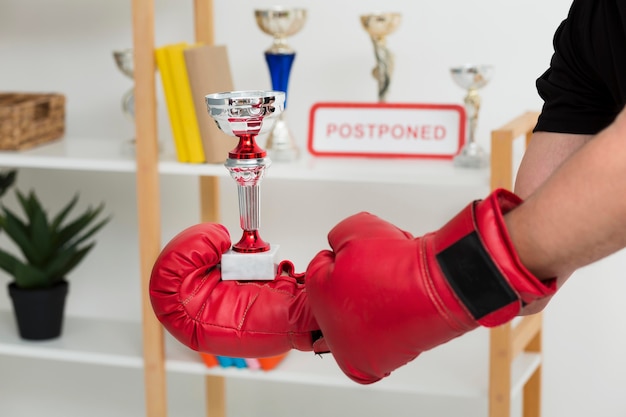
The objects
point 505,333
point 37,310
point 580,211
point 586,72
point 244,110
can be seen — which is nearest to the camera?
point 580,211

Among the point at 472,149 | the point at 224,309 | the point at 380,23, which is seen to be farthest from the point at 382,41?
the point at 224,309

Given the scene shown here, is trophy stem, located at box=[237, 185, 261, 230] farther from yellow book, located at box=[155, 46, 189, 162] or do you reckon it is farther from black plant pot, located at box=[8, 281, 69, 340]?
black plant pot, located at box=[8, 281, 69, 340]

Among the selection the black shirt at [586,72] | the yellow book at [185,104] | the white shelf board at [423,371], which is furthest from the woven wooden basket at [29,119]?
the black shirt at [586,72]

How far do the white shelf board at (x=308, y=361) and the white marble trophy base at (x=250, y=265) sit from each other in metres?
0.78

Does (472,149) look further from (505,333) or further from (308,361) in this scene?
(308,361)

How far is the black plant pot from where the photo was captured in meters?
2.17

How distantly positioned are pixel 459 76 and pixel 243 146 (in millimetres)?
949

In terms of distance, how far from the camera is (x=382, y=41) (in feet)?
6.57

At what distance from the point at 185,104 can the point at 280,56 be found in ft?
0.77

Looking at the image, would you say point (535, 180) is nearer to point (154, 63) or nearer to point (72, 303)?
point (154, 63)

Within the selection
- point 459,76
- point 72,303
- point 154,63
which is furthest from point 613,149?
point 72,303

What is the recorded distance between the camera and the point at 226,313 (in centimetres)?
106

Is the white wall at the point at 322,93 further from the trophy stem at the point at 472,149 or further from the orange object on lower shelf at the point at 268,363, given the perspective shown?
the orange object on lower shelf at the point at 268,363

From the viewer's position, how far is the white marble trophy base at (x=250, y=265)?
107 cm
